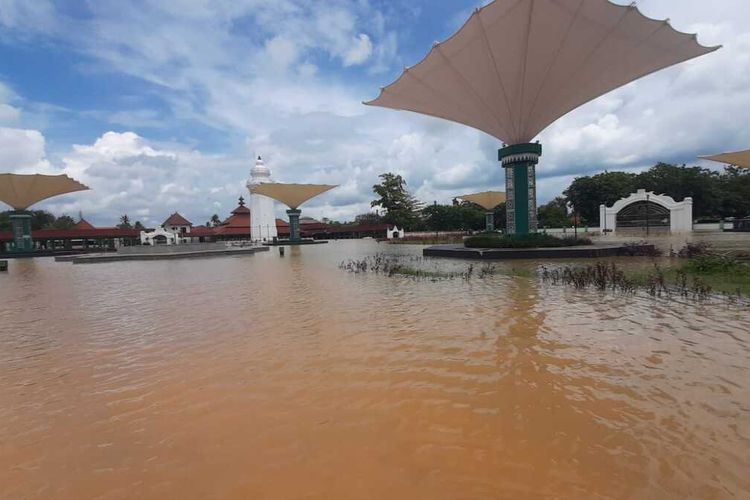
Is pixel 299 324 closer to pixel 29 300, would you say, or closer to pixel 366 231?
pixel 29 300

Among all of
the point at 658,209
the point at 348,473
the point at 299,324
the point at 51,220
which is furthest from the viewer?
the point at 51,220

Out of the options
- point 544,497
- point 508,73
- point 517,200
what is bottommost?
point 544,497

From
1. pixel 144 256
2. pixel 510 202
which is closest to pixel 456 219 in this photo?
pixel 510 202

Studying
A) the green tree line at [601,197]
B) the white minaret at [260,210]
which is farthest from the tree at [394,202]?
the white minaret at [260,210]

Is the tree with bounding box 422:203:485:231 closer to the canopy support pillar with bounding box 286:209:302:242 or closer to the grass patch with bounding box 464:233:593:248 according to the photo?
the canopy support pillar with bounding box 286:209:302:242

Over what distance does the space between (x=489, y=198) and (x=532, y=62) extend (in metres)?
38.4

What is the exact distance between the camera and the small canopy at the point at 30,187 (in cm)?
3241

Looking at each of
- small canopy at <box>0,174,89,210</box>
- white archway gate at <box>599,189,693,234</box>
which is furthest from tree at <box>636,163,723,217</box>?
small canopy at <box>0,174,89,210</box>

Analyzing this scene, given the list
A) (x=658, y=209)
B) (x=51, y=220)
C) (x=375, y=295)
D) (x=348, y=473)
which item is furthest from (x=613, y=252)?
(x=51, y=220)

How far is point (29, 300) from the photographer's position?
31.9ft

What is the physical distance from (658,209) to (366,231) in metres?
36.7

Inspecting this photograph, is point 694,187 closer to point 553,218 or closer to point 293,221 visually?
point 553,218

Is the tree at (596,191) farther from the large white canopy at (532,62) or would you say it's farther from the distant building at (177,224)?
the distant building at (177,224)

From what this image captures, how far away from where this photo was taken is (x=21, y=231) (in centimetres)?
3488
